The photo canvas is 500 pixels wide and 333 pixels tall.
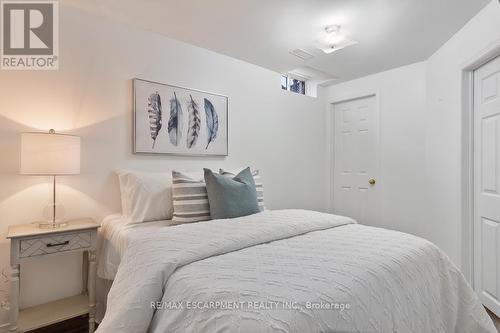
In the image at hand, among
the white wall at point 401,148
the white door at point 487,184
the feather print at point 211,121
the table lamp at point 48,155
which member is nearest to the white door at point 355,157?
the white wall at point 401,148

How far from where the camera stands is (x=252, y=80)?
10.9 feet

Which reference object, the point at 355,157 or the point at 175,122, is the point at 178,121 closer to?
the point at 175,122

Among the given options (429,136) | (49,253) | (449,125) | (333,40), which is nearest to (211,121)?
(333,40)

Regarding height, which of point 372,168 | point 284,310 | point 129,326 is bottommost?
point 129,326

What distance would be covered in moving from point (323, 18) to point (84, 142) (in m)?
2.10

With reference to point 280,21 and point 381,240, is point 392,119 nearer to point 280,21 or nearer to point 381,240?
point 280,21

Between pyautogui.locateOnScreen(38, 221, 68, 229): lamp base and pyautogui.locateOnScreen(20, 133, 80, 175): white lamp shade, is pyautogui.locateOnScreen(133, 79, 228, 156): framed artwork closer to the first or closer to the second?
pyautogui.locateOnScreen(20, 133, 80, 175): white lamp shade

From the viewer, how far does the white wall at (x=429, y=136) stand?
98.0 inches

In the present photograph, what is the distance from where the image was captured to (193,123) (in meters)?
2.74

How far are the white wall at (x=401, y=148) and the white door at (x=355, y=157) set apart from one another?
0.11 metres

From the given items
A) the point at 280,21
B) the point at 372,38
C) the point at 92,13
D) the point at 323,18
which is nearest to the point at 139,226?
the point at 92,13

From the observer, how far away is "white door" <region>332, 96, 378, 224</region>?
3742mm

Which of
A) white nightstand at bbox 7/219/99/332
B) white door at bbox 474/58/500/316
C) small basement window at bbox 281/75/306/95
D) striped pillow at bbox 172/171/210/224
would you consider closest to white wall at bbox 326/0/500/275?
white door at bbox 474/58/500/316

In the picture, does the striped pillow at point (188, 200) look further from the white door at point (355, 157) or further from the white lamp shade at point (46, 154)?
the white door at point (355, 157)
